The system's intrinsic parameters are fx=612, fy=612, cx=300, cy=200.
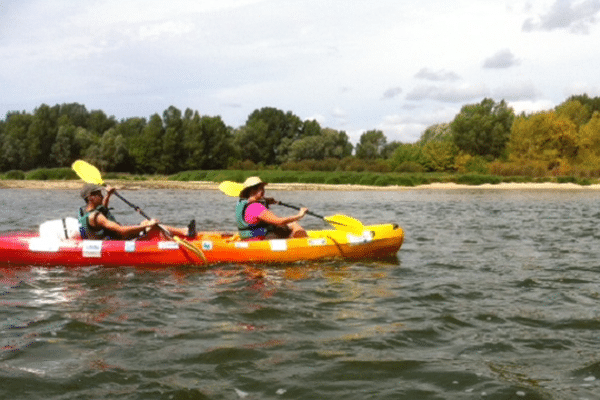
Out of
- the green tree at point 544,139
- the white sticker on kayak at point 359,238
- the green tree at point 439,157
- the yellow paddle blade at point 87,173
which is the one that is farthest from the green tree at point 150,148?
the white sticker on kayak at point 359,238

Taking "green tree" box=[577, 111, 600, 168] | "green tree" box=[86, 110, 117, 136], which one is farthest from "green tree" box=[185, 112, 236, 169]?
"green tree" box=[577, 111, 600, 168]

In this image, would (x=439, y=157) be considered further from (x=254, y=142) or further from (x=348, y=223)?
(x=348, y=223)

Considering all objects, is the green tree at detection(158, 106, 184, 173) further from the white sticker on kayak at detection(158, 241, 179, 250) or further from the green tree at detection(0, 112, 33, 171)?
the white sticker on kayak at detection(158, 241, 179, 250)

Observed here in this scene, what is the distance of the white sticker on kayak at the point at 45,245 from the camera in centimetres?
902

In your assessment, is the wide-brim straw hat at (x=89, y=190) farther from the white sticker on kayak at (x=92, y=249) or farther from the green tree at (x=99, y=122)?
the green tree at (x=99, y=122)

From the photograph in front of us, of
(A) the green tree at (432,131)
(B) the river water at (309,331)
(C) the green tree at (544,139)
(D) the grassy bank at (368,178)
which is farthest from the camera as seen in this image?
(A) the green tree at (432,131)

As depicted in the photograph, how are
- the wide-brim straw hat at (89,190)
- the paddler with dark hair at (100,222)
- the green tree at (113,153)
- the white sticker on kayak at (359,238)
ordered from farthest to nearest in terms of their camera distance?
the green tree at (113,153) < the white sticker on kayak at (359,238) < the paddler with dark hair at (100,222) < the wide-brim straw hat at (89,190)

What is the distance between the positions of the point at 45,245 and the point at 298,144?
2563 inches

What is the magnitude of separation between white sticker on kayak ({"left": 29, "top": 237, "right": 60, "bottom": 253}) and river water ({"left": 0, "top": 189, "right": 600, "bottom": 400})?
421 millimetres

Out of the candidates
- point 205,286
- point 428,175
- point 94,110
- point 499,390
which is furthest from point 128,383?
point 94,110

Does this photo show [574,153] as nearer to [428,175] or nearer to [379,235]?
[428,175]

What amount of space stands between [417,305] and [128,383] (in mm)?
3499

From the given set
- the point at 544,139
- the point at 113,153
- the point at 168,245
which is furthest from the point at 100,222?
the point at 113,153

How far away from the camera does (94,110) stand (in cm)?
9481
